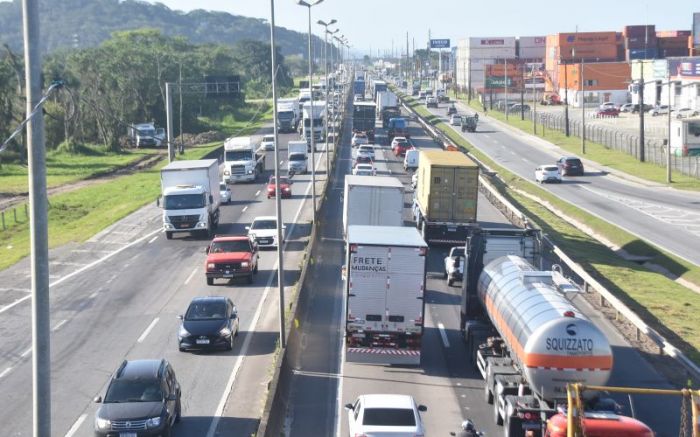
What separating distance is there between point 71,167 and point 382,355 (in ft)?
235

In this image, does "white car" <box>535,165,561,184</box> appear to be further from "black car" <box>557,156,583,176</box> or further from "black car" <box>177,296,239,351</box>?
"black car" <box>177,296,239,351</box>

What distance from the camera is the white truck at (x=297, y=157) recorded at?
77.9m

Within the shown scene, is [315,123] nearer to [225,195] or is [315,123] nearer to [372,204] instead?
[225,195]

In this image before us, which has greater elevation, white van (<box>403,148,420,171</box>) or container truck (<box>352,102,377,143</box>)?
container truck (<box>352,102,377,143</box>)

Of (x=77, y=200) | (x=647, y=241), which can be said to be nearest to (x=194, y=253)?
(x=647, y=241)

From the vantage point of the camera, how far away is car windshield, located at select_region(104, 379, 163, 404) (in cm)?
2062

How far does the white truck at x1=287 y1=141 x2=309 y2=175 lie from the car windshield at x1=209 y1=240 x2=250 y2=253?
3891 cm

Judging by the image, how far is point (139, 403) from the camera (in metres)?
→ 20.5

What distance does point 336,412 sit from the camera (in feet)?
75.8

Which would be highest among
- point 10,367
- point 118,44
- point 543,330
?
point 118,44

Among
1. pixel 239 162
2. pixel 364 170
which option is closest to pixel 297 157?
pixel 239 162

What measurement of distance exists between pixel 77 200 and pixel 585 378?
184 ft

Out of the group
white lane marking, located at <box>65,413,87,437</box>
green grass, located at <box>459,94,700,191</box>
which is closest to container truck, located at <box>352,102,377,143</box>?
green grass, located at <box>459,94,700,191</box>

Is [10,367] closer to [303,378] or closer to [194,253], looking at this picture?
[303,378]
